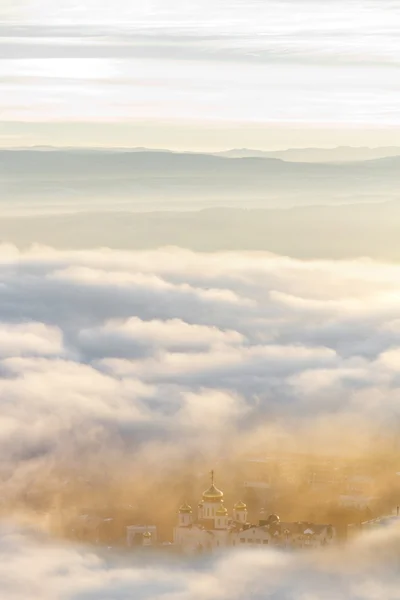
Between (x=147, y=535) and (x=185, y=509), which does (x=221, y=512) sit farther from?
(x=147, y=535)

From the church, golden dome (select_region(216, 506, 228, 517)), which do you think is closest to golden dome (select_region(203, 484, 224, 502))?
the church

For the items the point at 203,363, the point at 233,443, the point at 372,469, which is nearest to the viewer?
the point at 372,469

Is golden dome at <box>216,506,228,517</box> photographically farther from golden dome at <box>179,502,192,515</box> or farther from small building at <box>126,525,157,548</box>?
small building at <box>126,525,157,548</box>

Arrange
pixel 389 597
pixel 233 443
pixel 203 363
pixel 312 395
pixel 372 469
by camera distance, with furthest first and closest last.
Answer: pixel 203 363, pixel 312 395, pixel 233 443, pixel 372 469, pixel 389 597

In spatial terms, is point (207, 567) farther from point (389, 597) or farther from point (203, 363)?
point (203, 363)

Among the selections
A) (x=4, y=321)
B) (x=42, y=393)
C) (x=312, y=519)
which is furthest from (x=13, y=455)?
(x=312, y=519)

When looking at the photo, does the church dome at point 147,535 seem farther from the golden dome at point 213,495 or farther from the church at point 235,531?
the golden dome at point 213,495

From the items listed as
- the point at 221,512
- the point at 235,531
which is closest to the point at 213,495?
the point at 221,512
